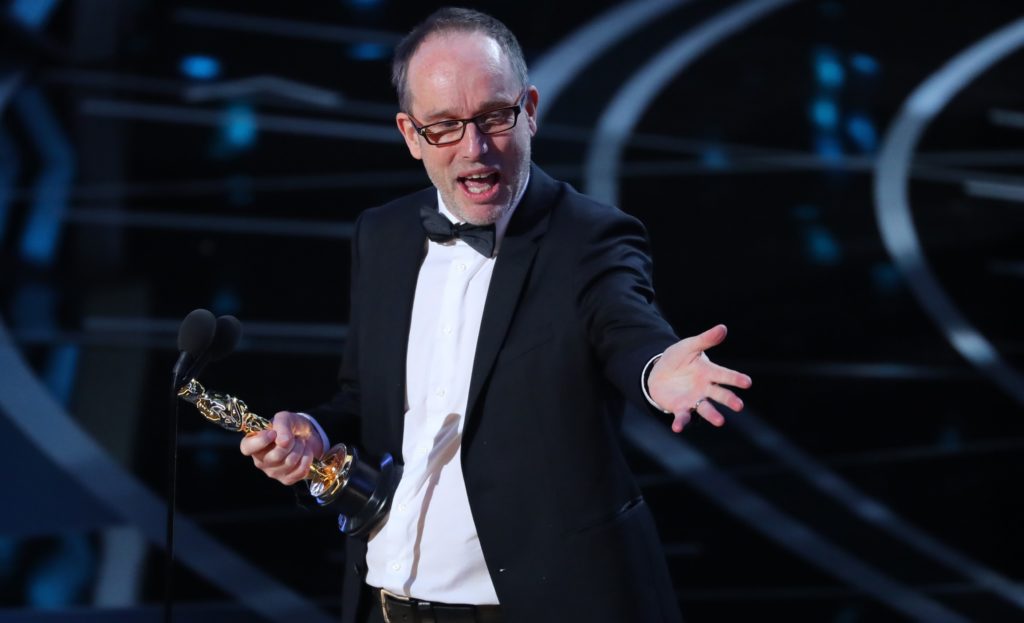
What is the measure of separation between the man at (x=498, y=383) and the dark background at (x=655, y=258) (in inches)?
3.2

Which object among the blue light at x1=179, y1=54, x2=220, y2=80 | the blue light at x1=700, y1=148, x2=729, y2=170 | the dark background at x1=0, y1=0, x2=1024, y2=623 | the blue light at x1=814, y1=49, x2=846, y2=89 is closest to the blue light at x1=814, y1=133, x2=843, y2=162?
the dark background at x1=0, y1=0, x2=1024, y2=623

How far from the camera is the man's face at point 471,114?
5.60 ft

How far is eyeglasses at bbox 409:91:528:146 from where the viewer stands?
1.72 m

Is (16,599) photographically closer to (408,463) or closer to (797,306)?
(408,463)

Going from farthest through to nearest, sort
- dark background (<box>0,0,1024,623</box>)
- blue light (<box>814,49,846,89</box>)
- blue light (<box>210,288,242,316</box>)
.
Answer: blue light (<box>814,49,846,89</box>) → blue light (<box>210,288,242,316</box>) → dark background (<box>0,0,1024,623</box>)

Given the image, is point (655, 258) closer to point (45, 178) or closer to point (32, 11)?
point (45, 178)

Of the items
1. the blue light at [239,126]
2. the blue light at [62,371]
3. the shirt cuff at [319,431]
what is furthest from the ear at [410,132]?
the blue light at [239,126]

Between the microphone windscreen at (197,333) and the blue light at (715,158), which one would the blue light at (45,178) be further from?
the microphone windscreen at (197,333)

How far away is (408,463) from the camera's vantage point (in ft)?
5.82

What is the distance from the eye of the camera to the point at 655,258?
19.2 ft

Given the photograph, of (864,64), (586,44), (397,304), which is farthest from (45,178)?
(397,304)

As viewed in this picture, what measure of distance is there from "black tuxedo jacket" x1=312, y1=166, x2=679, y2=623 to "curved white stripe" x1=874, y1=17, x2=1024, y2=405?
11.5 ft

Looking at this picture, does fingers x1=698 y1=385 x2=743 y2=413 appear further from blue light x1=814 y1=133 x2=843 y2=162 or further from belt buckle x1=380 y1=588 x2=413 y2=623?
blue light x1=814 y1=133 x2=843 y2=162

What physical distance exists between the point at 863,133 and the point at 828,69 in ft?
3.05
